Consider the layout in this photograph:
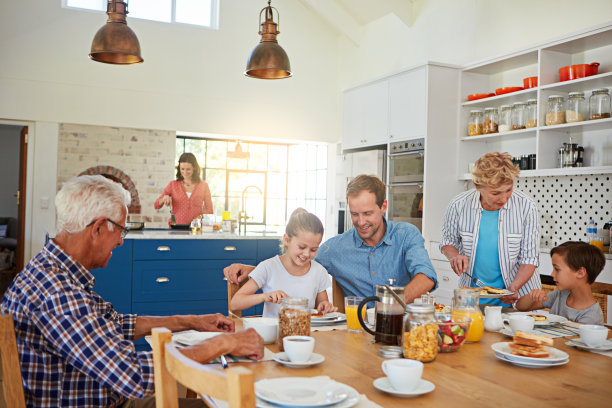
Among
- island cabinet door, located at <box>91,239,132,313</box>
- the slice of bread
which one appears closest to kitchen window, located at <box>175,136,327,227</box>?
island cabinet door, located at <box>91,239,132,313</box>

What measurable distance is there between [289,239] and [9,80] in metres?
5.82

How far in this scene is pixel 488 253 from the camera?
2.77 metres

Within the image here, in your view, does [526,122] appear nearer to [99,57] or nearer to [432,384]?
[99,57]

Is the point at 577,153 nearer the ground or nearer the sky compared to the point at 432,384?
nearer the sky

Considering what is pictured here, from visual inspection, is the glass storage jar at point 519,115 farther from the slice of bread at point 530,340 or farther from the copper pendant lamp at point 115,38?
the slice of bread at point 530,340

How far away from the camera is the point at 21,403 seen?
130 cm

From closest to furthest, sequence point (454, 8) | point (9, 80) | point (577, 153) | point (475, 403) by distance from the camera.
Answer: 1. point (475, 403)
2. point (577, 153)
3. point (454, 8)
4. point (9, 80)

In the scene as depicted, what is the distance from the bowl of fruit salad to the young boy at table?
2.67 feet

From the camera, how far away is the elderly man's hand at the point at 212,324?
1.83m

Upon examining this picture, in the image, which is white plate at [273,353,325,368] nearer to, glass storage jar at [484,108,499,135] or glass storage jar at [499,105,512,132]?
glass storage jar at [499,105,512,132]

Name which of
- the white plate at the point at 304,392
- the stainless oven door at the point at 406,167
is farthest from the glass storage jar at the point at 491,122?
the white plate at the point at 304,392

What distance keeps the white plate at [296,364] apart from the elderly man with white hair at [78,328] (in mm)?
52

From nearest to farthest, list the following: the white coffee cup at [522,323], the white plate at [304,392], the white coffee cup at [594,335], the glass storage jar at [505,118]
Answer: the white plate at [304,392] → the white coffee cup at [594,335] → the white coffee cup at [522,323] → the glass storage jar at [505,118]

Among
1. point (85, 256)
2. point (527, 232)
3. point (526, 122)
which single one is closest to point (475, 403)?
point (85, 256)
